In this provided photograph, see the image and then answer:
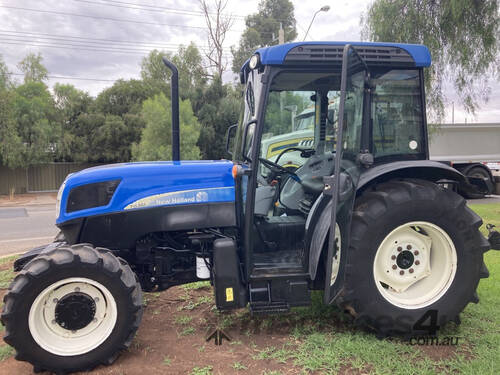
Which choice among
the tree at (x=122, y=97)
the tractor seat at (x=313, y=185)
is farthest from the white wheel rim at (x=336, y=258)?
the tree at (x=122, y=97)

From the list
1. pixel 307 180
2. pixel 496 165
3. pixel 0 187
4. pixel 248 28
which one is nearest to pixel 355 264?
pixel 307 180

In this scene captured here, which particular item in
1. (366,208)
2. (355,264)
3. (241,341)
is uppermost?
(366,208)

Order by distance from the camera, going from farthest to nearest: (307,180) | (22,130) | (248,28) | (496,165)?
(248,28) → (22,130) → (496,165) → (307,180)

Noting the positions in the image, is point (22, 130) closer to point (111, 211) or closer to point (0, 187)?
point (0, 187)

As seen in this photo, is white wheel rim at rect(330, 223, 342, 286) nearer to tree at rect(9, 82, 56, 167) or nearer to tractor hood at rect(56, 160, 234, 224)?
tractor hood at rect(56, 160, 234, 224)

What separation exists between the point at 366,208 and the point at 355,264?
1.46 feet

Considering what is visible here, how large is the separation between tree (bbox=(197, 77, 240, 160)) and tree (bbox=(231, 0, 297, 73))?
9.02 m

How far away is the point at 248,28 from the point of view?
30062mm

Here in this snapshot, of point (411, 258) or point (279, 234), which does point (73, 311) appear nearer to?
point (279, 234)

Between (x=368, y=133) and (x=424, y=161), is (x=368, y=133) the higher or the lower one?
the higher one

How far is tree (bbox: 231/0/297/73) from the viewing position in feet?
95.5

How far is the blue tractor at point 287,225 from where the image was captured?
2889 millimetres

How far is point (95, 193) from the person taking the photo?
3182mm

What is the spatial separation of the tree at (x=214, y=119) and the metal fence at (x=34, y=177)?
25.2 ft
